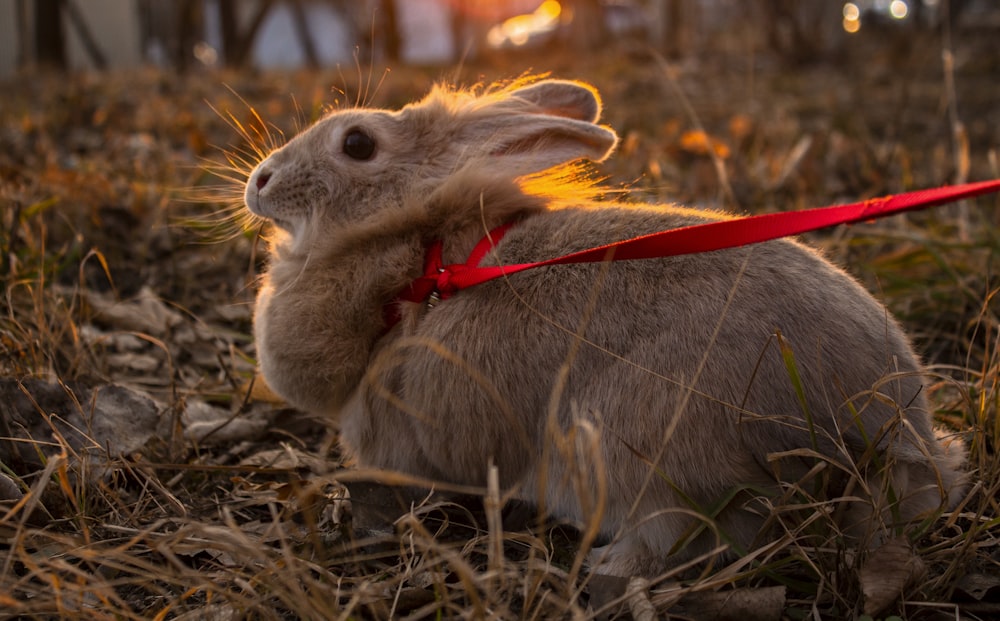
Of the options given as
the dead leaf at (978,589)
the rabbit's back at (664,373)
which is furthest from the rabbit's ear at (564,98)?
the dead leaf at (978,589)

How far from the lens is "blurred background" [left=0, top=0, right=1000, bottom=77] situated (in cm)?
1114

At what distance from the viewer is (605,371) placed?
5.91 feet

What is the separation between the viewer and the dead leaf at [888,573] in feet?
5.23

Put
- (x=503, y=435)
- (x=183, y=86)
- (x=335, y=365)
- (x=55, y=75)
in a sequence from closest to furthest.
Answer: (x=503, y=435), (x=335, y=365), (x=183, y=86), (x=55, y=75)

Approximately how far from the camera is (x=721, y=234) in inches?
71.2

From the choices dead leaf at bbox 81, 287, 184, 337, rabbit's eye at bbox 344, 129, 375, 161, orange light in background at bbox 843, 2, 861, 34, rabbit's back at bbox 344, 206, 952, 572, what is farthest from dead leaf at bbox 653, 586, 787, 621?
orange light in background at bbox 843, 2, 861, 34

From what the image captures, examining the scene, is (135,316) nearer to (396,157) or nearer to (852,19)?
(396,157)

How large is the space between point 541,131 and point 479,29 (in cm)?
1640

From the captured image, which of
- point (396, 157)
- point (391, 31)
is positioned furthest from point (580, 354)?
point (391, 31)

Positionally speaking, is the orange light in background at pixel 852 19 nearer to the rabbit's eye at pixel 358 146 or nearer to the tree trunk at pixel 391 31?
the rabbit's eye at pixel 358 146

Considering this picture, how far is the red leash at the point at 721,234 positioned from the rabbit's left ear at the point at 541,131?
1.16ft

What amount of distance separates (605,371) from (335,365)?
696 millimetres

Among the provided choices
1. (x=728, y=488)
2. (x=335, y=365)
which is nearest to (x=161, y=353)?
(x=335, y=365)

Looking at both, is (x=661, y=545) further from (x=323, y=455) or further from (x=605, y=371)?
(x=323, y=455)
